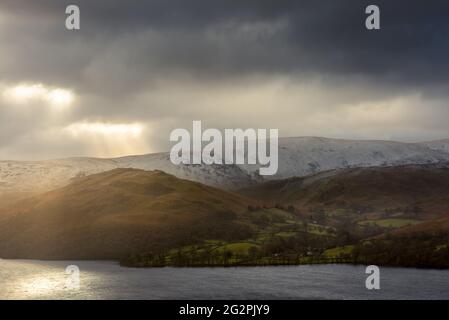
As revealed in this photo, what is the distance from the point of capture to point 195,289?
155375 mm

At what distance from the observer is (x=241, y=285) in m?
161

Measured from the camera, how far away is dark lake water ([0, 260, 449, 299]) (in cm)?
14650

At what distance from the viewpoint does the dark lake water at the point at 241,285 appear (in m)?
146
